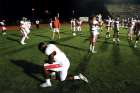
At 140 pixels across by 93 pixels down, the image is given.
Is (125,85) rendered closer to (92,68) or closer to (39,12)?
(92,68)

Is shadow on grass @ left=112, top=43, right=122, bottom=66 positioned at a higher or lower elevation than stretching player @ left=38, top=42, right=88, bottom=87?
lower

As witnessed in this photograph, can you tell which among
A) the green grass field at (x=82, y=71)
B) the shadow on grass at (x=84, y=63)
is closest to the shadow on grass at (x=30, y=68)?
the green grass field at (x=82, y=71)

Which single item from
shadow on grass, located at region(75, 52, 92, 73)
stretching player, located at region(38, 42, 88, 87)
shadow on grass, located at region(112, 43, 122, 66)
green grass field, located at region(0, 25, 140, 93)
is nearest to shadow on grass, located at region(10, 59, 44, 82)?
green grass field, located at region(0, 25, 140, 93)

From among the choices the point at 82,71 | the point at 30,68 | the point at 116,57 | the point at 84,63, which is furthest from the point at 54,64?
the point at 116,57

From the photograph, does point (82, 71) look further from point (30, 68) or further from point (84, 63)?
point (30, 68)

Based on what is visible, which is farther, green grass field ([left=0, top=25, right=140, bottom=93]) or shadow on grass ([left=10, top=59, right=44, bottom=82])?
shadow on grass ([left=10, top=59, right=44, bottom=82])

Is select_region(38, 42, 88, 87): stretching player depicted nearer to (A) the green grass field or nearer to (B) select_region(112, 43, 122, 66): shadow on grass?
(A) the green grass field

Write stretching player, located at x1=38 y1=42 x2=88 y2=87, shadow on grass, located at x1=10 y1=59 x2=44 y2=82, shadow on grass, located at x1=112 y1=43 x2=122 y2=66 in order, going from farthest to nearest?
1. shadow on grass, located at x1=112 y1=43 x2=122 y2=66
2. shadow on grass, located at x1=10 y1=59 x2=44 y2=82
3. stretching player, located at x1=38 y1=42 x2=88 y2=87

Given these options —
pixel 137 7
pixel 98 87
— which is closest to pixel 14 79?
pixel 98 87

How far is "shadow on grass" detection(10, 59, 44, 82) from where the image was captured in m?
13.3

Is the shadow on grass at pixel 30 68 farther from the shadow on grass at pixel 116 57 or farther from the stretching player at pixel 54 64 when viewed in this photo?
the shadow on grass at pixel 116 57

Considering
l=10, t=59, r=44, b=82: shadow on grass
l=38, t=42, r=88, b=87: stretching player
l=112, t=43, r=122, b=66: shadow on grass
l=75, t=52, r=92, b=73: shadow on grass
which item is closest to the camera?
l=38, t=42, r=88, b=87: stretching player

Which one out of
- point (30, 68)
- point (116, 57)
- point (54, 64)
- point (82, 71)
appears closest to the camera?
point (54, 64)

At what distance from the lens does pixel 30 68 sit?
14.6m
